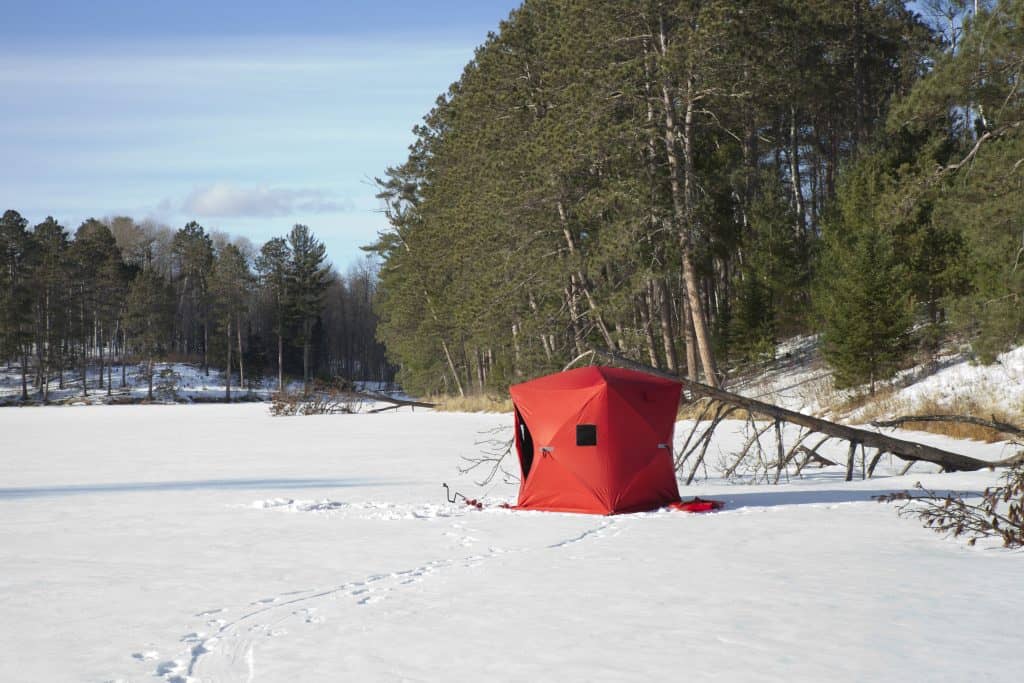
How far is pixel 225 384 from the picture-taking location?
84.7 metres

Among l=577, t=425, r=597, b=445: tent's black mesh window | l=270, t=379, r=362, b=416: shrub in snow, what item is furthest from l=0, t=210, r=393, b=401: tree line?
l=577, t=425, r=597, b=445: tent's black mesh window

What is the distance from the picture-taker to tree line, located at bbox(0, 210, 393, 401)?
7612 centimetres

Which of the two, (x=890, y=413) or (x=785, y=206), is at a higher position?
(x=785, y=206)

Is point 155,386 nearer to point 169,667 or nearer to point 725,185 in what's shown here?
point 725,185

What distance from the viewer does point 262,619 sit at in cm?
637

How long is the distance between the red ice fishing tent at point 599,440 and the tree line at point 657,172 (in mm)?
9568

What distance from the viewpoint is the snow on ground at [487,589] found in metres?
5.36

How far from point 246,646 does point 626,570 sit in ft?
10.9

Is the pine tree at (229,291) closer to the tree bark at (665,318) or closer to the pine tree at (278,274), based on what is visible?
the pine tree at (278,274)

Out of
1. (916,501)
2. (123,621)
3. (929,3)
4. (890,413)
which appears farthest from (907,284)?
(123,621)

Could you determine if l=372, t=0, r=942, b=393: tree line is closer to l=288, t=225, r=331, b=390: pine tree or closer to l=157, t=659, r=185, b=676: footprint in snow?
l=157, t=659, r=185, b=676: footprint in snow

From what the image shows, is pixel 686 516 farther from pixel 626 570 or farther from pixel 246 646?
pixel 246 646

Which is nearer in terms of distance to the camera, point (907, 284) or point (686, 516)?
point (686, 516)

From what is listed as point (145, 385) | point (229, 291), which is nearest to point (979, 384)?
point (229, 291)
